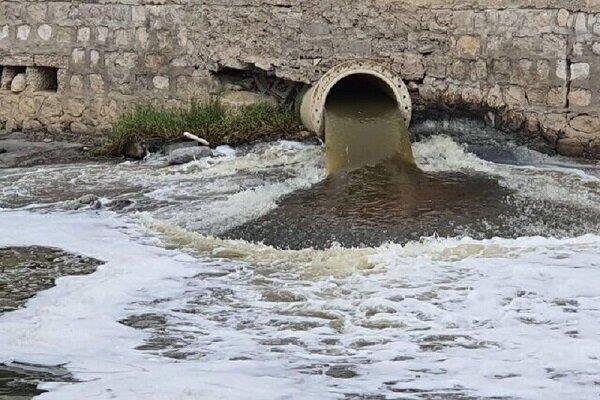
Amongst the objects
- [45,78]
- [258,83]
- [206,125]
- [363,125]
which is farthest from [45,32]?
[363,125]

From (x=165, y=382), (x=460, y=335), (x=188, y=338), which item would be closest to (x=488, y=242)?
(x=460, y=335)

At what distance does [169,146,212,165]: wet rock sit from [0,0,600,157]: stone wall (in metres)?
1.00

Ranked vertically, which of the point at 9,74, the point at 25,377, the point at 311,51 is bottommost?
the point at 25,377

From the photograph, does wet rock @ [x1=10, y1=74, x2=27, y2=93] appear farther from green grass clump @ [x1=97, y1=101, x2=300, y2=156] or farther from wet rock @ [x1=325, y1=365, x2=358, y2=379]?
wet rock @ [x1=325, y1=365, x2=358, y2=379]

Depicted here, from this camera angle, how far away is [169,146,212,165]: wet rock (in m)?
9.73

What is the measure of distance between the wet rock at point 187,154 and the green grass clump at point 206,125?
0.26 m

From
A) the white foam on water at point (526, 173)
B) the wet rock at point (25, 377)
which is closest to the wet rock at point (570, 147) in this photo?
the white foam on water at point (526, 173)

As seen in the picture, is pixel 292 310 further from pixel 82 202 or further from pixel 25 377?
pixel 82 202

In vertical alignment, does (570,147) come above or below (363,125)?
below

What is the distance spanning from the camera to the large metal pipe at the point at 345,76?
9.41 metres

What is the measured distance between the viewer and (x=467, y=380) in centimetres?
454

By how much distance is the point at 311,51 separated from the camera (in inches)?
400

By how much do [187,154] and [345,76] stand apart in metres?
1.55

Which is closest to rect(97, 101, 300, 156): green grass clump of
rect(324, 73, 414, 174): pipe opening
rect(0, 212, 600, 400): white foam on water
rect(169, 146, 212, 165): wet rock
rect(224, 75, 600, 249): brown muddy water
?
rect(169, 146, 212, 165): wet rock
